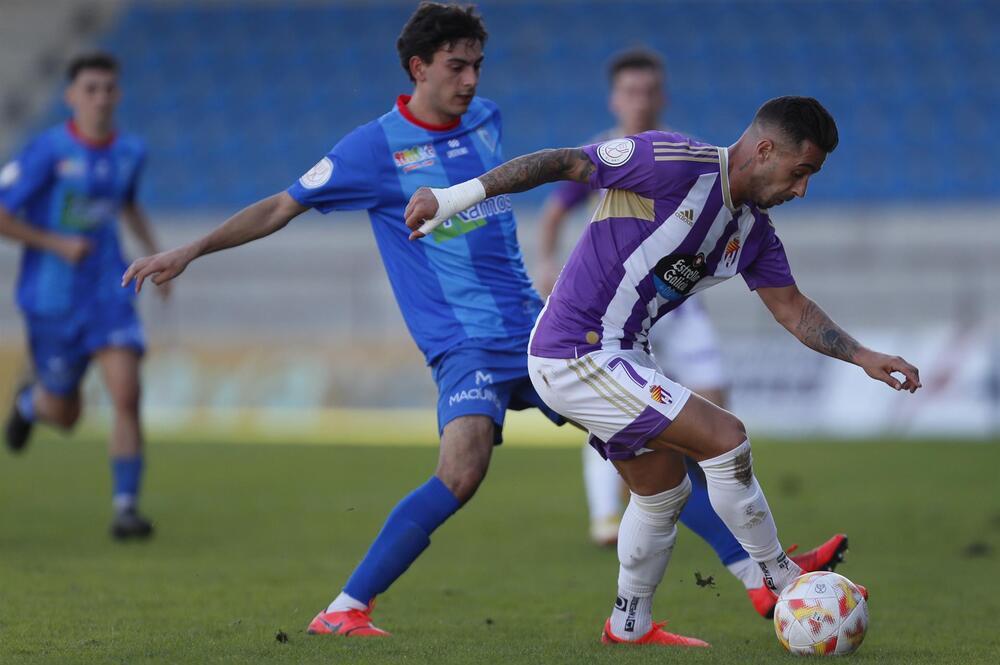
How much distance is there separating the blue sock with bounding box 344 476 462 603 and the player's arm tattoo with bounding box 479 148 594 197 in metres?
1.27

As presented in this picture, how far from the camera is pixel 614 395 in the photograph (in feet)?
15.9

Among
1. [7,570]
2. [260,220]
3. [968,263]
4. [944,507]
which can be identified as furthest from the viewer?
[968,263]

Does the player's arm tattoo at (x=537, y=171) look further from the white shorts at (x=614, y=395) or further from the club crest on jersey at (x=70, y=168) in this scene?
the club crest on jersey at (x=70, y=168)

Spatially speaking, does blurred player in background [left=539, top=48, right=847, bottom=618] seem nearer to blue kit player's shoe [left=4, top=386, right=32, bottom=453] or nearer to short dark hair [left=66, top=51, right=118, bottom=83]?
short dark hair [left=66, top=51, right=118, bottom=83]

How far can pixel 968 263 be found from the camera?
55.8ft

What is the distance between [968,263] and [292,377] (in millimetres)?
8358

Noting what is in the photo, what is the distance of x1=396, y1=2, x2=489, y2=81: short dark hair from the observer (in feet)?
18.3

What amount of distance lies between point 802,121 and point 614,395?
1099mm

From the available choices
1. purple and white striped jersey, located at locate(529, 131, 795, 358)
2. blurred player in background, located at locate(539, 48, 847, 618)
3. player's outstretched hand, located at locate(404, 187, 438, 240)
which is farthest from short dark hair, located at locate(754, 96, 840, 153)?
blurred player in background, located at locate(539, 48, 847, 618)

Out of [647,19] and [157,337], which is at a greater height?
[647,19]

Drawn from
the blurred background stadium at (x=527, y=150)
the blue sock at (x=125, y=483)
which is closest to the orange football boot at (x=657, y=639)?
the blue sock at (x=125, y=483)

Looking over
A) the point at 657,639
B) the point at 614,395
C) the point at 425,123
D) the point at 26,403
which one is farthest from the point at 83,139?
the point at 657,639

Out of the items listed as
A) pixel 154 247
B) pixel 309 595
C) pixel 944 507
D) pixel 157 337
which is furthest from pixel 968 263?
pixel 309 595

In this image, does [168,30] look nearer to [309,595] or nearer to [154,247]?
[154,247]
